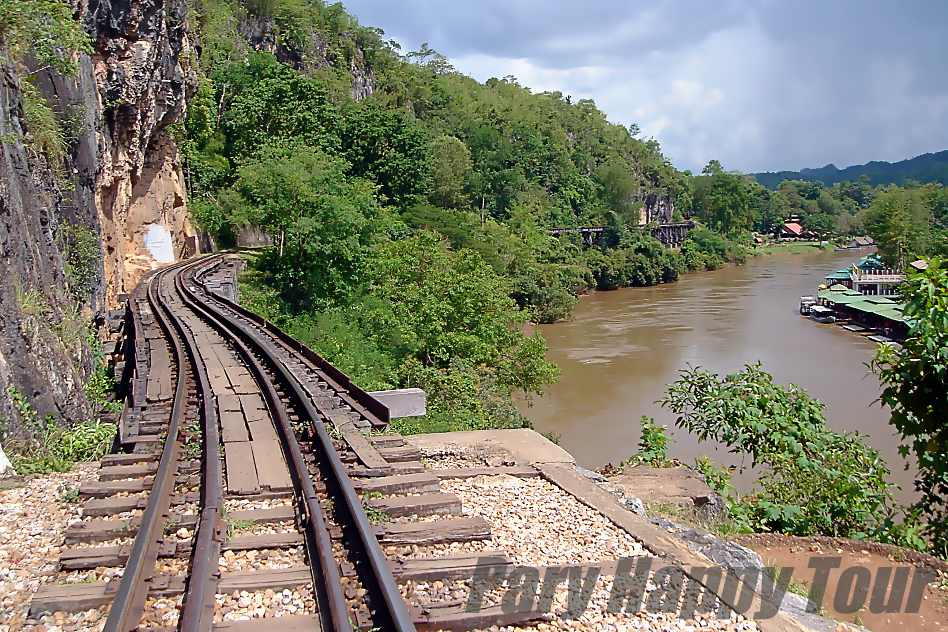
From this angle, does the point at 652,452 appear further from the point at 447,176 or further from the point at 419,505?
the point at 447,176

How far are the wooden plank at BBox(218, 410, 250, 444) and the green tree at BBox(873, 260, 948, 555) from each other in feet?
22.6

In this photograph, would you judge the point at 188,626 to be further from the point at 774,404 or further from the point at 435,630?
the point at 774,404

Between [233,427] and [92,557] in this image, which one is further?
[233,427]

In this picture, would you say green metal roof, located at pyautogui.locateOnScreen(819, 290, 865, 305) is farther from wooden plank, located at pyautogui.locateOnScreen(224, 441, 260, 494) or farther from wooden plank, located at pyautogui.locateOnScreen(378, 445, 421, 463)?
wooden plank, located at pyautogui.locateOnScreen(224, 441, 260, 494)

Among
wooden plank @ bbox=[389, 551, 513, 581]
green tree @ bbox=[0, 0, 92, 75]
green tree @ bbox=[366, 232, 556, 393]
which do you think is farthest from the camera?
green tree @ bbox=[366, 232, 556, 393]

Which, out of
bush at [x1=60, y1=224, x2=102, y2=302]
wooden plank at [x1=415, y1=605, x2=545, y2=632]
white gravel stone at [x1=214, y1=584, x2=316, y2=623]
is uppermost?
bush at [x1=60, y1=224, x2=102, y2=302]

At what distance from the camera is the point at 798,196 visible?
13475 centimetres

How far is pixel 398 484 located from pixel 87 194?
1857 centimetres

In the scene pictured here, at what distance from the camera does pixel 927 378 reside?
8.10 m

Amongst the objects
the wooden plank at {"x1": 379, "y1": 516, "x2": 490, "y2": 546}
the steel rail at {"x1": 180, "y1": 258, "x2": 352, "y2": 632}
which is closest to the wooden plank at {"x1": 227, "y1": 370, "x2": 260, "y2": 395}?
the steel rail at {"x1": 180, "y1": 258, "x2": 352, "y2": 632}

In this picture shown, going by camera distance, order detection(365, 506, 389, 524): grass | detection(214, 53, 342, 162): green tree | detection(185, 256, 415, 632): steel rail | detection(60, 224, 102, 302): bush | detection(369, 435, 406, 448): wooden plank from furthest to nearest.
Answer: detection(214, 53, 342, 162): green tree
detection(60, 224, 102, 302): bush
detection(369, 435, 406, 448): wooden plank
detection(365, 506, 389, 524): grass
detection(185, 256, 415, 632): steel rail

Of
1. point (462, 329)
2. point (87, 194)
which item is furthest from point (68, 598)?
point (87, 194)

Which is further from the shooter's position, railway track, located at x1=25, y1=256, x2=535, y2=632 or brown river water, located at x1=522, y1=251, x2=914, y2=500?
brown river water, located at x1=522, y1=251, x2=914, y2=500

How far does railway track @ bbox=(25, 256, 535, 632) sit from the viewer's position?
407 centimetres
